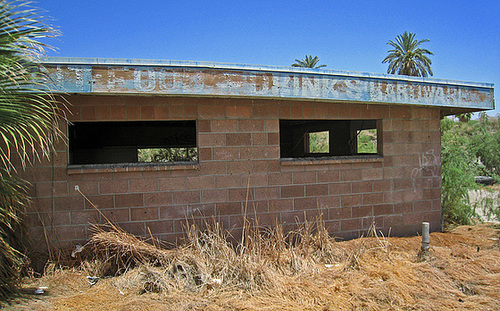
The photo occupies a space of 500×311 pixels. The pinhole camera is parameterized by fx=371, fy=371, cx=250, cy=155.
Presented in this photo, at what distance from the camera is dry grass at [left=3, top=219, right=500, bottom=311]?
4.31m

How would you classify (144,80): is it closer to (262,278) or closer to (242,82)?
(242,82)

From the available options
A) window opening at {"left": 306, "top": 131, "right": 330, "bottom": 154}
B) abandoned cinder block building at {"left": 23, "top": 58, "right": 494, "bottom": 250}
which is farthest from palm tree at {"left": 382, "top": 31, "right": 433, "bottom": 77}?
abandoned cinder block building at {"left": 23, "top": 58, "right": 494, "bottom": 250}

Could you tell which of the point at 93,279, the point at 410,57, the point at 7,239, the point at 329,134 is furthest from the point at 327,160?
the point at 410,57

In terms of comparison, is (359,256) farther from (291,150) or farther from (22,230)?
(291,150)

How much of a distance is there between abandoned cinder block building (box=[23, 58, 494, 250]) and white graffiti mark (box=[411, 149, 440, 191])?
0.02 metres

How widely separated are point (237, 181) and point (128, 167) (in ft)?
5.51

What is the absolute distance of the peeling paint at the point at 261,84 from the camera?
16.3 feet

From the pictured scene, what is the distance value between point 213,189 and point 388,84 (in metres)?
3.43

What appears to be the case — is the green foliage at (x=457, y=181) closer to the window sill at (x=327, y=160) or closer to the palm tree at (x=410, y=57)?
the window sill at (x=327, y=160)

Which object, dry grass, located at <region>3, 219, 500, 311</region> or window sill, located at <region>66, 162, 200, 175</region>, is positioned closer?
dry grass, located at <region>3, 219, 500, 311</region>

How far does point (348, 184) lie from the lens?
6562mm

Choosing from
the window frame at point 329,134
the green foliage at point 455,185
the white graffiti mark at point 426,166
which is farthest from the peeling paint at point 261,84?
the green foliage at point 455,185

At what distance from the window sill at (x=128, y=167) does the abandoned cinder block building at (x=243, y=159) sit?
0.05ft

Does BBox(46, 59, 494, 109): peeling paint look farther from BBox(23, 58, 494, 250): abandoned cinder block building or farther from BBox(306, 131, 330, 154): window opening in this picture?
BBox(306, 131, 330, 154): window opening
